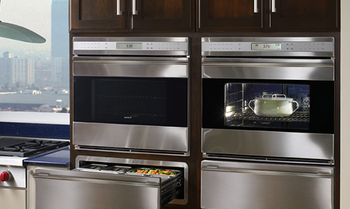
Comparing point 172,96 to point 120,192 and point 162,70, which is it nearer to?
point 162,70

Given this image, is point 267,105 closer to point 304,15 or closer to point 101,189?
point 304,15

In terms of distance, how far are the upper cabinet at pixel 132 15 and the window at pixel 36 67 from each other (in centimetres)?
74

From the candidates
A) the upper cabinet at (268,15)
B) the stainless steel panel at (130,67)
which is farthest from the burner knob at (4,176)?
the upper cabinet at (268,15)

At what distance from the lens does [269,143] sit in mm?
2084

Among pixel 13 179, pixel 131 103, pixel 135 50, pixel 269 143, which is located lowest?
pixel 13 179

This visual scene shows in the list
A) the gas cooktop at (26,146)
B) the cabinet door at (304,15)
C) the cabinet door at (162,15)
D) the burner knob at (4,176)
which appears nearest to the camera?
the cabinet door at (304,15)

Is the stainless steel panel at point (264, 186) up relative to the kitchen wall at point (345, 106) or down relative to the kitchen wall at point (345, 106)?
down

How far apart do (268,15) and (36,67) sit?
71.7 inches

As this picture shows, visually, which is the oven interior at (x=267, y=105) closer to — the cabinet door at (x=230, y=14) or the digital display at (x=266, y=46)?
the digital display at (x=266, y=46)

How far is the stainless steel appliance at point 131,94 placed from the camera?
2193mm

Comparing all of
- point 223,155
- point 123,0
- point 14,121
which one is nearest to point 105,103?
point 123,0

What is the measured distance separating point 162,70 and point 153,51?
0.38 ft

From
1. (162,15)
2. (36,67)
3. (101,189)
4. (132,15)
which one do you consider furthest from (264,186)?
(36,67)

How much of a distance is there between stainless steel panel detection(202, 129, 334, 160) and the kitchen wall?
8cm
